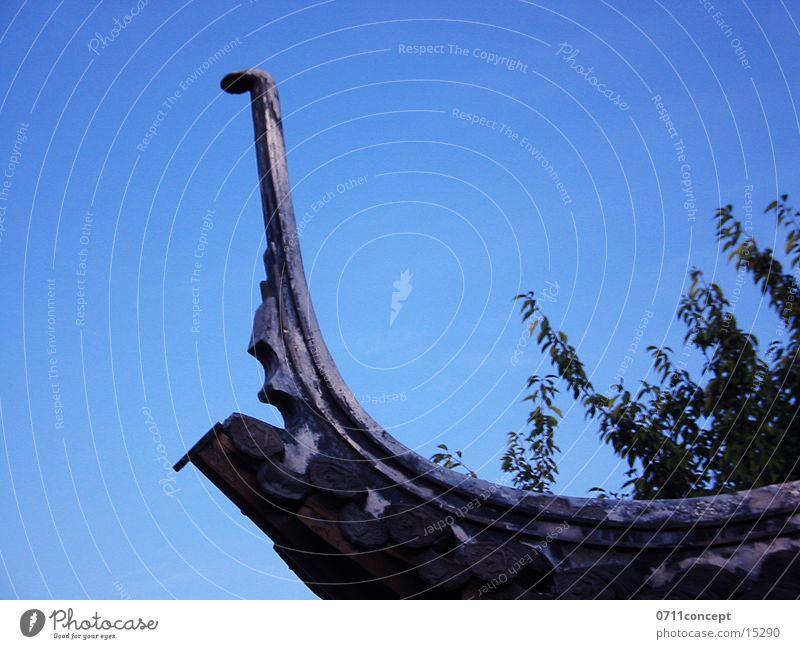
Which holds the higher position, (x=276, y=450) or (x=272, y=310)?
(x=272, y=310)

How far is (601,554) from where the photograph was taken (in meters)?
3.21

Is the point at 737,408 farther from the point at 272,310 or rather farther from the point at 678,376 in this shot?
the point at 272,310

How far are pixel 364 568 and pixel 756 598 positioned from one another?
1.30m

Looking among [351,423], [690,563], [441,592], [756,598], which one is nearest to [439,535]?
[441,592]
